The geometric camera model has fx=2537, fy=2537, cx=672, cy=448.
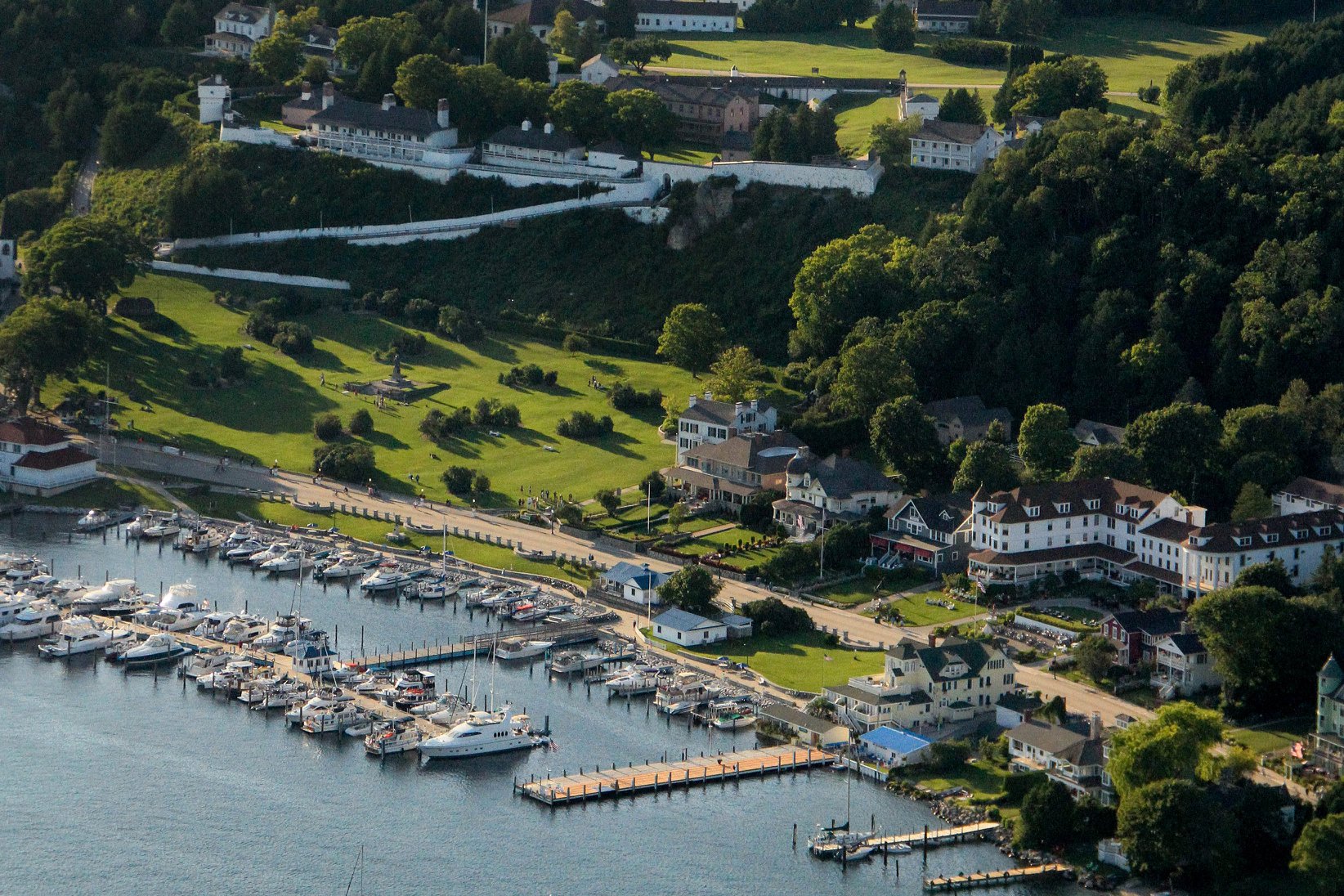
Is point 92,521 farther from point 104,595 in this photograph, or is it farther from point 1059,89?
point 1059,89

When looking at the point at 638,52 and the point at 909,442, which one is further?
the point at 638,52

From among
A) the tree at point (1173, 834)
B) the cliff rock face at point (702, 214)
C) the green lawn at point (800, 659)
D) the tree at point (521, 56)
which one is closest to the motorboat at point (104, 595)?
the green lawn at point (800, 659)

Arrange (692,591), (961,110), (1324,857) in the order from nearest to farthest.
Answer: (1324,857) → (692,591) → (961,110)

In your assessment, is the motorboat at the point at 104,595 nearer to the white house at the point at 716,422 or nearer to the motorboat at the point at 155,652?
the motorboat at the point at 155,652

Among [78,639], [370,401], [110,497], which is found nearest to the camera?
[78,639]

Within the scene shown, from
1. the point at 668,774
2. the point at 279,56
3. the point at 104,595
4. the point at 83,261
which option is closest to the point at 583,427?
the point at 104,595

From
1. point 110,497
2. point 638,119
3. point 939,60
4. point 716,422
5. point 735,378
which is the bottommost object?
point 110,497

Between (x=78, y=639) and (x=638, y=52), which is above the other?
(x=638, y=52)
